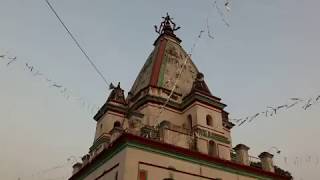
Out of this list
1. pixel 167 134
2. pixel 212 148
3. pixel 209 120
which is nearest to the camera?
pixel 167 134

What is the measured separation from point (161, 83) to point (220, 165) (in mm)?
7355

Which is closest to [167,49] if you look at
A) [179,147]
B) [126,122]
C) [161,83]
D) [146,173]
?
[161,83]

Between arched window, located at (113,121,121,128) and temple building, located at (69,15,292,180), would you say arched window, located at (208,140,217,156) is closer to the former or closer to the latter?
temple building, located at (69,15,292,180)

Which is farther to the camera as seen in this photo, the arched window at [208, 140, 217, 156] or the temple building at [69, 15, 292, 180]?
the arched window at [208, 140, 217, 156]

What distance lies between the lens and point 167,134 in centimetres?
2033

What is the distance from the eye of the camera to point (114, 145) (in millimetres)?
19297

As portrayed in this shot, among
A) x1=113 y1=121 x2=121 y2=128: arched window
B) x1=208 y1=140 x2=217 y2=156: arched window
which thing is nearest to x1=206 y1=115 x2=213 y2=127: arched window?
x1=208 y1=140 x2=217 y2=156: arched window

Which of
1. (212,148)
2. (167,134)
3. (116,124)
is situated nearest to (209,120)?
(212,148)

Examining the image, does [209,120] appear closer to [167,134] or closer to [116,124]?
[167,134]

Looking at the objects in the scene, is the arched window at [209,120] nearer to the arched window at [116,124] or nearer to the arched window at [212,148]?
the arched window at [212,148]

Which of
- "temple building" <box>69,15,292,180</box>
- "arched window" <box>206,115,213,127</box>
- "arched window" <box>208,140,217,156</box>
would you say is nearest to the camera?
"temple building" <box>69,15,292,180</box>

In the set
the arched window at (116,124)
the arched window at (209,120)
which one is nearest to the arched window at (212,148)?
the arched window at (209,120)

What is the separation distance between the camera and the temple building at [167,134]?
18906mm

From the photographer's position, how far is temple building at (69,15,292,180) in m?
18.9
